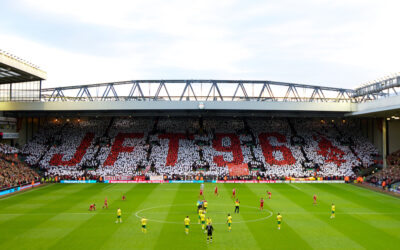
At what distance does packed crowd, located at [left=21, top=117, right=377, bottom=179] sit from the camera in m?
57.8

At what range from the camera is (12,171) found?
48.5m

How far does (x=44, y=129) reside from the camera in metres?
71.2

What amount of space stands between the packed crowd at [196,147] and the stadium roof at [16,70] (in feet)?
45.2

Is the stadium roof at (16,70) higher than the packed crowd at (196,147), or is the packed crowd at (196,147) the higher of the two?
the stadium roof at (16,70)

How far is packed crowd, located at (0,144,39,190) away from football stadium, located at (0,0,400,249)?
26 centimetres

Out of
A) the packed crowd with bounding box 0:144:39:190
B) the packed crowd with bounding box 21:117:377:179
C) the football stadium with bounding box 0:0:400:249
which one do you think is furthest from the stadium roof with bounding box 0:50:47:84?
the packed crowd with bounding box 21:117:377:179

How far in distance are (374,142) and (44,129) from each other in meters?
59.9

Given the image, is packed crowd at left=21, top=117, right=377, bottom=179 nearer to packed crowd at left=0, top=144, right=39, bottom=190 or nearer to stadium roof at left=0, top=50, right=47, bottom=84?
packed crowd at left=0, top=144, right=39, bottom=190

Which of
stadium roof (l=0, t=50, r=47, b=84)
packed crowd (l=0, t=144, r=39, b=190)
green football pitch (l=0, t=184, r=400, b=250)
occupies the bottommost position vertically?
green football pitch (l=0, t=184, r=400, b=250)

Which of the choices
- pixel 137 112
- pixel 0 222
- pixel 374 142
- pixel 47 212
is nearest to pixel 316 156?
pixel 374 142

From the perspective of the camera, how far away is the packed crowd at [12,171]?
44.3 metres

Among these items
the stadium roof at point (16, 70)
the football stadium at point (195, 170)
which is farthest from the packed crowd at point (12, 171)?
the stadium roof at point (16, 70)

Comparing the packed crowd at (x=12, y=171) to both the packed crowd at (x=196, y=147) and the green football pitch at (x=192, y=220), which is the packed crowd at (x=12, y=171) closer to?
the green football pitch at (x=192, y=220)

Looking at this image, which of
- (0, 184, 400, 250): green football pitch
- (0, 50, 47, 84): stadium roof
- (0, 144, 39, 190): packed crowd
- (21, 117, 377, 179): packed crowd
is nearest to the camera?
Answer: (0, 184, 400, 250): green football pitch
